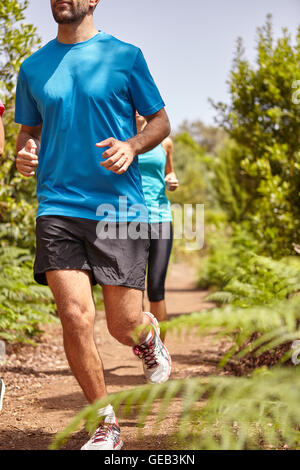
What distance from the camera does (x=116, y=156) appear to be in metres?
2.70

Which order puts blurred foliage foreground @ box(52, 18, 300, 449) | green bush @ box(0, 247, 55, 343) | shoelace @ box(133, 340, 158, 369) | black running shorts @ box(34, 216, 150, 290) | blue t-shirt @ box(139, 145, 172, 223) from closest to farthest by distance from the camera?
1. blurred foliage foreground @ box(52, 18, 300, 449)
2. black running shorts @ box(34, 216, 150, 290)
3. shoelace @ box(133, 340, 158, 369)
4. blue t-shirt @ box(139, 145, 172, 223)
5. green bush @ box(0, 247, 55, 343)

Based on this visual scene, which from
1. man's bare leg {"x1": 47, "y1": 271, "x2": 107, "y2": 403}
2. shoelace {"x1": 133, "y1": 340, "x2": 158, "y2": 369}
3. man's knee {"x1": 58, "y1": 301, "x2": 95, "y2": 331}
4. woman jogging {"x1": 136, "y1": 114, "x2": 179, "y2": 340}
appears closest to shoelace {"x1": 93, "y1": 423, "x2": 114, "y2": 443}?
man's bare leg {"x1": 47, "y1": 271, "x2": 107, "y2": 403}

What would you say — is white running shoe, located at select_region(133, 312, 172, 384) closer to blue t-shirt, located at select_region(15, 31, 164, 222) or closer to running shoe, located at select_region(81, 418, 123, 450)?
running shoe, located at select_region(81, 418, 123, 450)

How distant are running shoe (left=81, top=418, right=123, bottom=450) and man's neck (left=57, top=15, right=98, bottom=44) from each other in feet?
6.47

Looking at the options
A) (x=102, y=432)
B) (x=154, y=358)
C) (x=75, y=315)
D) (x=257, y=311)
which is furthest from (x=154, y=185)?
(x=257, y=311)

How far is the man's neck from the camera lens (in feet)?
9.93

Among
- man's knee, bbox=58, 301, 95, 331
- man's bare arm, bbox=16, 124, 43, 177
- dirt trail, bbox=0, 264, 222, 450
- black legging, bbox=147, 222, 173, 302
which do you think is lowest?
dirt trail, bbox=0, 264, 222, 450

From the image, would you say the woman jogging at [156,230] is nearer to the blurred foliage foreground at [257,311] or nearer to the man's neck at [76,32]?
the blurred foliage foreground at [257,311]

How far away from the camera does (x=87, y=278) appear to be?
284cm

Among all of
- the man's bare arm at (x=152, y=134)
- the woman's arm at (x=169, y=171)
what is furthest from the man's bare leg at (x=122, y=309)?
the woman's arm at (x=169, y=171)

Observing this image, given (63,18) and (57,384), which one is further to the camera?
(57,384)

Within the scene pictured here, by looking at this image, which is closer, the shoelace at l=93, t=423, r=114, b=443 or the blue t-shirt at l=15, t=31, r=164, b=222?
the shoelace at l=93, t=423, r=114, b=443

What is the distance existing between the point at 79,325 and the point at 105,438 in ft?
1.74

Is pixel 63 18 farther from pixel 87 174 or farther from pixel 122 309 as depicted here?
pixel 122 309
